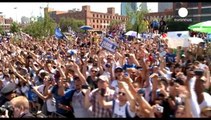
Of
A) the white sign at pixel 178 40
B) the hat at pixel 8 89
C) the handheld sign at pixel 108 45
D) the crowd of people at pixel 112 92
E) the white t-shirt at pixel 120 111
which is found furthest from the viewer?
the white sign at pixel 178 40

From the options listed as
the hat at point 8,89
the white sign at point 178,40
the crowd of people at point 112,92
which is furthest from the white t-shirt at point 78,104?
the white sign at point 178,40

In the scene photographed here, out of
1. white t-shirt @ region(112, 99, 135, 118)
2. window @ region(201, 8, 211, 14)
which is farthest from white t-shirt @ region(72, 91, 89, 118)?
window @ region(201, 8, 211, 14)

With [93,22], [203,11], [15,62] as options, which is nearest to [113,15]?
[93,22]

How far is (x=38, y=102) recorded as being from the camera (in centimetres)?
836

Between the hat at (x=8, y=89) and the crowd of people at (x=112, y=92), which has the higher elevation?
the crowd of people at (x=112, y=92)

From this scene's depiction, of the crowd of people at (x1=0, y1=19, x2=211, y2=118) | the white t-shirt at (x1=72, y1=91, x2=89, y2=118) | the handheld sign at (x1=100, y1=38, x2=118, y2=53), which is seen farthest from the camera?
the handheld sign at (x1=100, y1=38, x2=118, y2=53)

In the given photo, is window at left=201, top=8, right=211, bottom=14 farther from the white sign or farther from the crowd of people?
the crowd of people

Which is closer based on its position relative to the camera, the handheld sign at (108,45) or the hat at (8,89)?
the hat at (8,89)

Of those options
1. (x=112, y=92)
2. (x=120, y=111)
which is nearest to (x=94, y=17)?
(x=112, y=92)

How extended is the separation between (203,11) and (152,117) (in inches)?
3632

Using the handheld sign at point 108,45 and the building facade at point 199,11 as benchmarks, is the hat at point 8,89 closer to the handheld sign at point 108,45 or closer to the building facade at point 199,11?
the handheld sign at point 108,45

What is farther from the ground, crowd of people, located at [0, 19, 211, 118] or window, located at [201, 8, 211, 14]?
window, located at [201, 8, 211, 14]

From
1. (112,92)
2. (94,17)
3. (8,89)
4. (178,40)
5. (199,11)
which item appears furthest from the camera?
(94,17)

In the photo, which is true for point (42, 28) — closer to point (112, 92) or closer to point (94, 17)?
point (112, 92)
